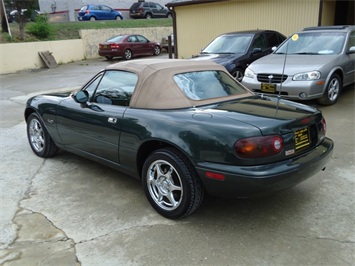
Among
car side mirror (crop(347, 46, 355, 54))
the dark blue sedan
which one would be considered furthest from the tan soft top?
the dark blue sedan

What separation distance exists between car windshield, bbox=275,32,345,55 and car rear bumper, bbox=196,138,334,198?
521cm

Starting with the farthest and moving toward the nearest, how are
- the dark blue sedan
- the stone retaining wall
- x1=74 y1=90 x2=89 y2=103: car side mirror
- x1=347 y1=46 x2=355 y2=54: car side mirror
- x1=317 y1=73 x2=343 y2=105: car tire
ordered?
the dark blue sedan → the stone retaining wall → x1=347 y1=46 x2=355 y2=54: car side mirror → x1=317 y1=73 x2=343 y2=105: car tire → x1=74 y1=90 x2=89 y2=103: car side mirror

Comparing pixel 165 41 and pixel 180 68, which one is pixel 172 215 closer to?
pixel 180 68

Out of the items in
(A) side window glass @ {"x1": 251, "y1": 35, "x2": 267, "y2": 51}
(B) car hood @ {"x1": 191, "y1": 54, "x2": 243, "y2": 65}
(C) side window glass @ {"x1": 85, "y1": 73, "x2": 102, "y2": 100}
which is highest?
(C) side window glass @ {"x1": 85, "y1": 73, "x2": 102, "y2": 100}

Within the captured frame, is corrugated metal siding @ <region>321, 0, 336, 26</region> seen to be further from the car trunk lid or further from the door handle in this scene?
the door handle

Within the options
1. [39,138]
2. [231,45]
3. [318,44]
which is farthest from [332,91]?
[39,138]

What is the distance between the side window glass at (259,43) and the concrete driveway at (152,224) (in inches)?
215

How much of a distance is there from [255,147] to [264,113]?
51cm

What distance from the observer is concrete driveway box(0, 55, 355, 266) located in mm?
2803

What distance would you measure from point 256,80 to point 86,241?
523 cm

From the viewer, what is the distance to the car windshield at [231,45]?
941 cm

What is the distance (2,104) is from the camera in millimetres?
9648

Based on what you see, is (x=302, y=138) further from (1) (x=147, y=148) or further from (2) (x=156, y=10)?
(2) (x=156, y=10)

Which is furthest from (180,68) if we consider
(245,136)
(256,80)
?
(256,80)
